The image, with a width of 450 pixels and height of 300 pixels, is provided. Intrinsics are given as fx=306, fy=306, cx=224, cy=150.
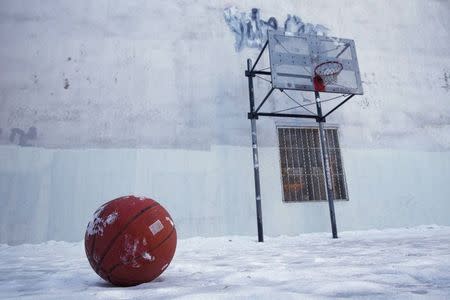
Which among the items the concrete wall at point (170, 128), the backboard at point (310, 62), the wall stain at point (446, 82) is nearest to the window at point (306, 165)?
the concrete wall at point (170, 128)

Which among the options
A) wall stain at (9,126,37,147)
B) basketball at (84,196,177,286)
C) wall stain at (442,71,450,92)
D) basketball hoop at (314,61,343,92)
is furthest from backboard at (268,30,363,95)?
wall stain at (9,126,37,147)

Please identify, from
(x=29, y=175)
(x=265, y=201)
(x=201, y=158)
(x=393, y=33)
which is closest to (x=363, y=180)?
(x=265, y=201)

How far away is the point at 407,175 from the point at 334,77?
123 inches

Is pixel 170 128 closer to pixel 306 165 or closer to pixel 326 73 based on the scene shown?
pixel 306 165

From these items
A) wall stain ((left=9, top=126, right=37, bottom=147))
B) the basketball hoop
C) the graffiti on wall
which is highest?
the graffiti on wall

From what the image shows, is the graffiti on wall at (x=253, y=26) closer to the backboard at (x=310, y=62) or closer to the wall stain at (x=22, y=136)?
the backboard at (x=310, y=62)

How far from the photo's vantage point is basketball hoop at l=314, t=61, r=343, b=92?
256 inches

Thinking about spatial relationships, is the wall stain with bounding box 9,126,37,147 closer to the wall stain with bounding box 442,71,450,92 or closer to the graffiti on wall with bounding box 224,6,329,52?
the graffiti on wall with bounding box 224,6,329,52

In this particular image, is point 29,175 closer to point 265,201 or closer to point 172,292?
point 265,201

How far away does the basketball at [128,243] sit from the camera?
198 cm

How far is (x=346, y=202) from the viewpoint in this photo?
6.93m

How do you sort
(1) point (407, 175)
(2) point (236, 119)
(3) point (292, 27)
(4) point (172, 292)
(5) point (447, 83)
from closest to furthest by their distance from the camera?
(4) point (172, 292)
(2) point (236, 119)
(1) point (407, 175)
(3) point (292, 27)
(5) point (447, 83)

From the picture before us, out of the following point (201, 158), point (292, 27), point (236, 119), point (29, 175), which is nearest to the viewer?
point (29, 175)

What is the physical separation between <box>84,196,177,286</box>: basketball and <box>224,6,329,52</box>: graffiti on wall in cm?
606
